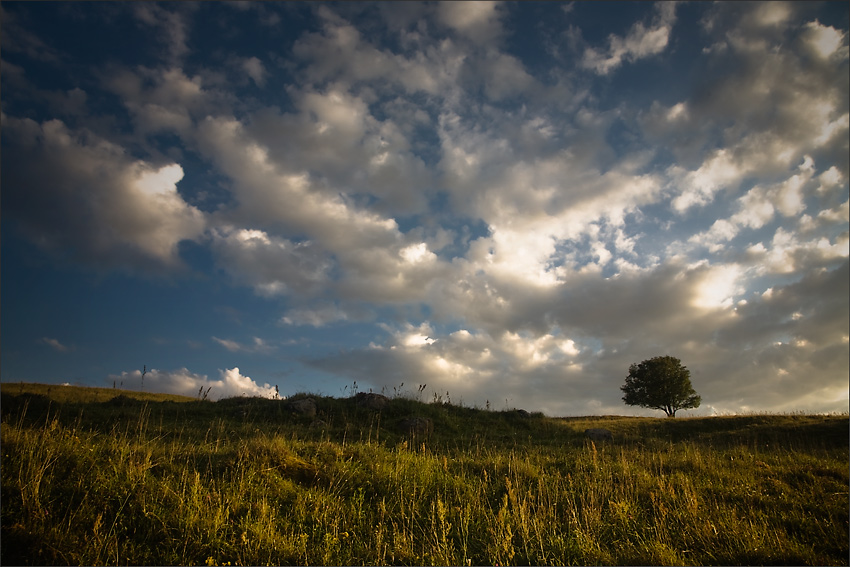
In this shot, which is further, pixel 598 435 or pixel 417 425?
pixel 598 435

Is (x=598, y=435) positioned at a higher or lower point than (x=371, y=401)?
lower

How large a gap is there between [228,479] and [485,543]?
224 inches

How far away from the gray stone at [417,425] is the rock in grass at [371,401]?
250cm

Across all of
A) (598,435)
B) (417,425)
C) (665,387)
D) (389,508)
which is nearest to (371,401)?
(417,425)

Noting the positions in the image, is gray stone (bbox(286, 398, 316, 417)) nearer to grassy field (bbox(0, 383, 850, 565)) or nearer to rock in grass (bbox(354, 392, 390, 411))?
rock in grass (bbox(354, 392, 390, 411))

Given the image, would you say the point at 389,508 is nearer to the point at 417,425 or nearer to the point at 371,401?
the point at 417,425

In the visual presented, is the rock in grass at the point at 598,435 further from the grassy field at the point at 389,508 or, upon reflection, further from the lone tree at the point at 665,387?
the lone tree at the point at 665,387

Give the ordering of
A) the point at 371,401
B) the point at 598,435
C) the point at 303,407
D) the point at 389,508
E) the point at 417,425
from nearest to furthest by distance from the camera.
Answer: the point at 389,508 < the point at 417,425 < the point at 303,407 < the point at 598,435 < the point at 371,401

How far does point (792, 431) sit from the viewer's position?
23.8 metres

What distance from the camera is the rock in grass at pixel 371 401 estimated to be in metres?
24.4

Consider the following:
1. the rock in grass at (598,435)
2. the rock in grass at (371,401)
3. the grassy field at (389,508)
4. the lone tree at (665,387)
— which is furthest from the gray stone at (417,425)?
the lone tree at (665,387)

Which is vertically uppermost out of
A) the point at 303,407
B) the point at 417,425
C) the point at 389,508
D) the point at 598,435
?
the point at 303,407

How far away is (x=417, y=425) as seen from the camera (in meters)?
21.3

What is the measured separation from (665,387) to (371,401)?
46299 millimetres
